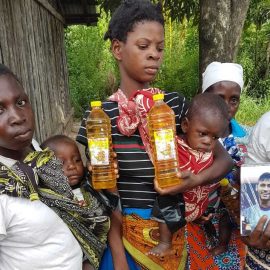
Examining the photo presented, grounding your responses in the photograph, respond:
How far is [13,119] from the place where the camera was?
5.01 ft

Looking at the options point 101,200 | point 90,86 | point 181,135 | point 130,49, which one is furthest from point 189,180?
point 90,86

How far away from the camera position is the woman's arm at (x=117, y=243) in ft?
6.45

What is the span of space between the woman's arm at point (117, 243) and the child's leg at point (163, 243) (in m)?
0.16

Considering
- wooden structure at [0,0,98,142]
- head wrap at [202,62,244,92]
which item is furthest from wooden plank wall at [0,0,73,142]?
head wrap at [202,62,244,92]

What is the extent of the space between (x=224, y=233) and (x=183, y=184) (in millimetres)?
832

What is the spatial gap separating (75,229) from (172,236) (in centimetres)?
55

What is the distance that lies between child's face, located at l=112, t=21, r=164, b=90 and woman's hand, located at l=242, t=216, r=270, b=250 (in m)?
0.88

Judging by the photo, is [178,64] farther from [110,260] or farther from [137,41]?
[110,260]

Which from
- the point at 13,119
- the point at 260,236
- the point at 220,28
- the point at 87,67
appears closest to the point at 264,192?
the point at 260,236

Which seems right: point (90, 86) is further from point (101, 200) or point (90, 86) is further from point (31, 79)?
point (101, 200)

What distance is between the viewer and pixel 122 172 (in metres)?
1.92

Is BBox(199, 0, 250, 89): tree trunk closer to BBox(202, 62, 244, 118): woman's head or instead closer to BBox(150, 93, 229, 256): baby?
BBox(202, 62, 244, 118): woman's head

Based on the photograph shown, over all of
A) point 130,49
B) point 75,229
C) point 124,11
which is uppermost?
point 124,11

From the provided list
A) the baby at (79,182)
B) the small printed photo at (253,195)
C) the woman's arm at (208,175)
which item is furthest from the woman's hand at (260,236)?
the baby at (79,182)
